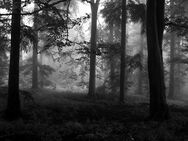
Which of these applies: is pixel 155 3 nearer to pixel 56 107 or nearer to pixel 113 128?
pixel 113 128

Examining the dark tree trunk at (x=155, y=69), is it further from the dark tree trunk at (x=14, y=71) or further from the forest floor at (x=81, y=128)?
the dark tree trunk at (x=14, y=71)

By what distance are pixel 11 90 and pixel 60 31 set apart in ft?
10.8

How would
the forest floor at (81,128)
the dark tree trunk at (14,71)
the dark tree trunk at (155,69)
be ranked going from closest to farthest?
the forest floor at (81,128)
the dark tree trunk at (14,71)
the dark tree trunk at (155,69)

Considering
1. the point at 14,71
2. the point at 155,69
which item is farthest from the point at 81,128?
the point at 155,69

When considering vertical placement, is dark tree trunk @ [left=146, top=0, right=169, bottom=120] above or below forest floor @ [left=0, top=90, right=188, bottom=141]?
above

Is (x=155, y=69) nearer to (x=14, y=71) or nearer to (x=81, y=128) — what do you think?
(x=81, y=128)

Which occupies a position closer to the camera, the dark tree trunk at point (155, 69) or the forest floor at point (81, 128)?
the forest floor at point (81, 128)

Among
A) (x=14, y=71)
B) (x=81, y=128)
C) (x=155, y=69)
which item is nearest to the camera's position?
(x=81, y=128)

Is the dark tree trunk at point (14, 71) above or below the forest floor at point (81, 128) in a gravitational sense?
above

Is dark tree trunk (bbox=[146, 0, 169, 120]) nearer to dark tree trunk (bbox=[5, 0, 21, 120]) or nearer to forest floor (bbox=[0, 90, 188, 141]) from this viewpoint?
forest floor (bbox=[0, 90, 188, 141])

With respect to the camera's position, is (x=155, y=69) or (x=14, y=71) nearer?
(x=14, y=71)

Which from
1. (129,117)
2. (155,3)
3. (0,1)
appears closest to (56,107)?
(129,117)

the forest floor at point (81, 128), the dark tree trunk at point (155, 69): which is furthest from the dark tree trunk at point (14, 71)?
the dark tree trunk at point (155, 69)

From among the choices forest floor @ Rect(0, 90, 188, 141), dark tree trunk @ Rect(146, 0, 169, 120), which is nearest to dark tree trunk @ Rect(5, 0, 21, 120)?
forest floor @ Rect(0, 90, 188, 141)
